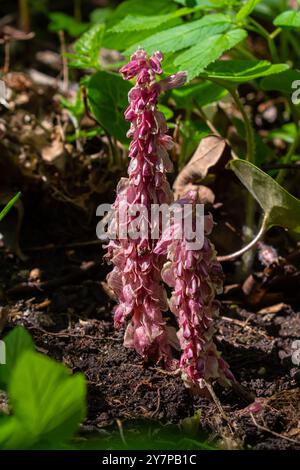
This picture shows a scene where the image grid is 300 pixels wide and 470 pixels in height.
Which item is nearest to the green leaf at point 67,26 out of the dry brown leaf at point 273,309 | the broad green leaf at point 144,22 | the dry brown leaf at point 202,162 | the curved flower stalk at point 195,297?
the broad green leaf at point 144,22

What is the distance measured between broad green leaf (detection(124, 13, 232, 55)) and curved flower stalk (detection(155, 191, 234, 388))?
51 cm

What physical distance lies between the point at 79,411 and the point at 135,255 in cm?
45

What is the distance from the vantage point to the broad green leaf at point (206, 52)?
1711 mm

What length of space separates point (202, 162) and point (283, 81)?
33 centimetres

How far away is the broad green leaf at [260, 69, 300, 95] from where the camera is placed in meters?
1.92

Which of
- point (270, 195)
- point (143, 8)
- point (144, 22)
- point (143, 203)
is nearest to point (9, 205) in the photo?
point (143, 203)

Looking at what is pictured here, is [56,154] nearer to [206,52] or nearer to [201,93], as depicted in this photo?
[201,93]

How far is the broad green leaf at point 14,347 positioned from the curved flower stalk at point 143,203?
1.06 feet

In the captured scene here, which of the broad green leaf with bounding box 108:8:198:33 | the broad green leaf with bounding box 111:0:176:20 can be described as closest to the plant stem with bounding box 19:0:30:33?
the broad green leaf with bounding box 111:0:176:20

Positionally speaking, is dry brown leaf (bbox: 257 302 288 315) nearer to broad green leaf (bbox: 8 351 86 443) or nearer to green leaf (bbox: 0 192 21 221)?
green leaf (bbox: 0 192 21 221)

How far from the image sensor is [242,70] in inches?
73.0

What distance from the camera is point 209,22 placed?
190cm
